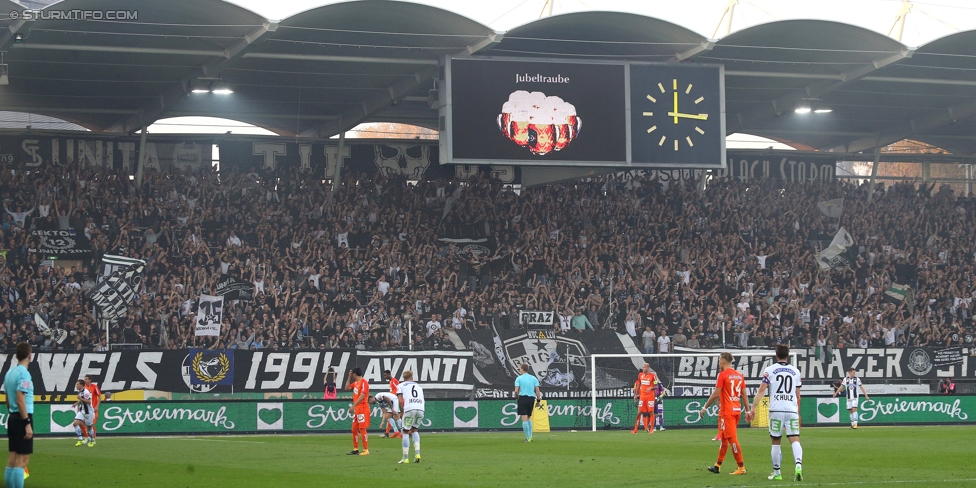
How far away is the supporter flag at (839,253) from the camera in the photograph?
4534cm

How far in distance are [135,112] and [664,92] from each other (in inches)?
770


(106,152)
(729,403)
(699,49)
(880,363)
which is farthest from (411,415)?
(106,152)

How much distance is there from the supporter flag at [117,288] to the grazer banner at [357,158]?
8.56 m

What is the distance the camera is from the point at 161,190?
132ft

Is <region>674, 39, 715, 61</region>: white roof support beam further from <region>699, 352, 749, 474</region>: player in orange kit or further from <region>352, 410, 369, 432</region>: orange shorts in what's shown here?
<region>699, 352, 749, 474</region>: player in orange kit

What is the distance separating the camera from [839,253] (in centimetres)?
4575

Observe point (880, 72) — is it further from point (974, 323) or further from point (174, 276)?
point (174, 276)

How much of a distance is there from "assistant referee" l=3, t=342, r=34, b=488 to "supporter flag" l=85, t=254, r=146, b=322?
2280cm

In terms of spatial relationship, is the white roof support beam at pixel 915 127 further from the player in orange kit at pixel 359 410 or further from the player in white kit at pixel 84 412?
the player in white kit at pixel 84 412

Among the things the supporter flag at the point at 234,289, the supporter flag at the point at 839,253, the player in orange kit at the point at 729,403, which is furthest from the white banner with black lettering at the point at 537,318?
the player in orange kit at the point at 729,403

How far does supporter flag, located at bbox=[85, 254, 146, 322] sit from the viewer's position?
3544cm

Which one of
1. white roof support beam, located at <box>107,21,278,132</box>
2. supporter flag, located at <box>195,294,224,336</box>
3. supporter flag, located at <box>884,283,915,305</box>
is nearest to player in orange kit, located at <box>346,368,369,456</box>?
white roof support beam, located at <box>107,21,278,132</box>

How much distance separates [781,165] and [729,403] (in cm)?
3529

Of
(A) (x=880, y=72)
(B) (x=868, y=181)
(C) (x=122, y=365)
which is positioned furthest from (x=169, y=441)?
(B) (x=868, y=181)
